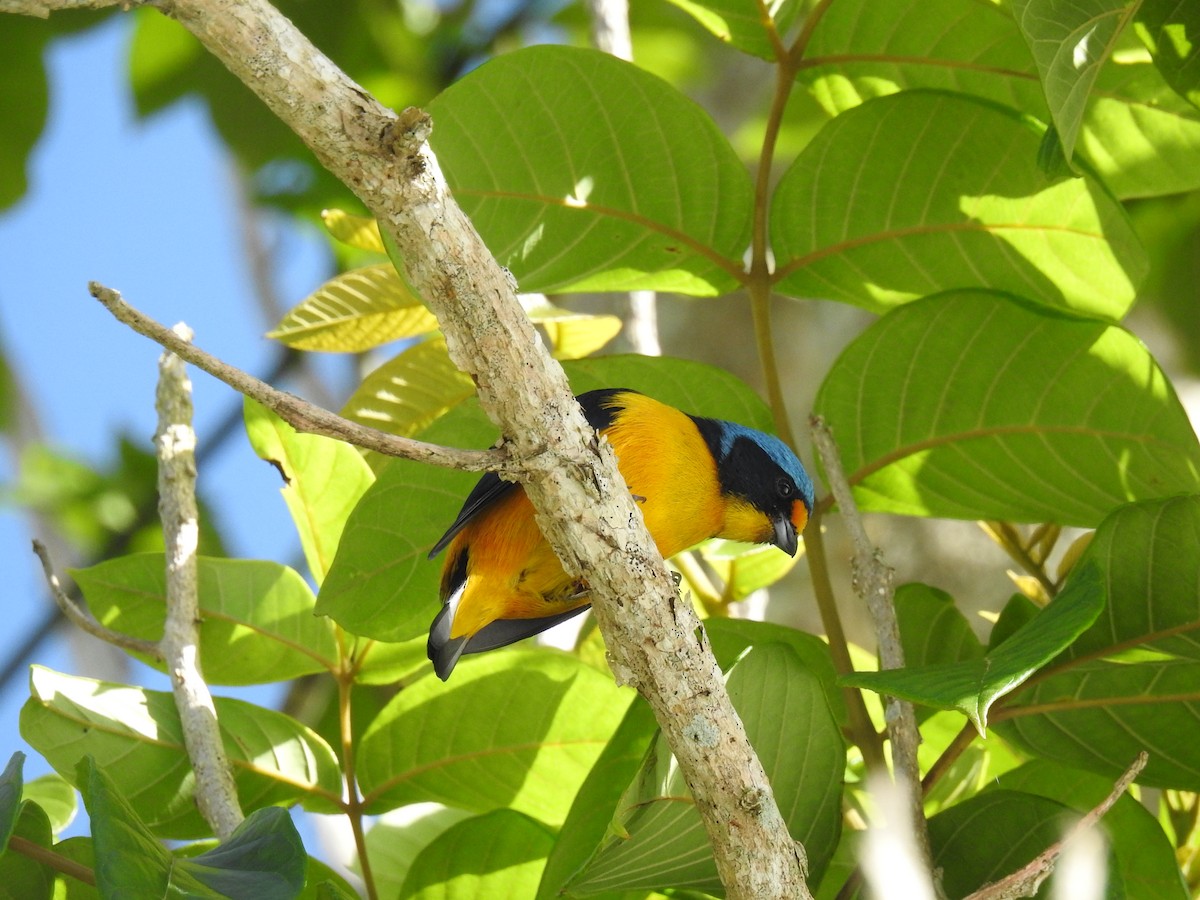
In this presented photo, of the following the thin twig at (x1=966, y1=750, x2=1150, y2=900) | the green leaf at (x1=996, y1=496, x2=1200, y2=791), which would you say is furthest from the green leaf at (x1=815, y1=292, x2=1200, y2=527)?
the thin twig at (x1=966, y1=750, x2=1150, y2=900)

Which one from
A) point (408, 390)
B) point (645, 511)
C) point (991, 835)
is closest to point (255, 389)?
point (991, 835)

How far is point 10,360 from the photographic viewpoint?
6.52 meters

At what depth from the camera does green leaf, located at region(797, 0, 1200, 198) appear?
189 centimetres

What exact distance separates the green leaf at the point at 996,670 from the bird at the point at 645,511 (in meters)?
0.81

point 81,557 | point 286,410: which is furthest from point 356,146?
point 81,557

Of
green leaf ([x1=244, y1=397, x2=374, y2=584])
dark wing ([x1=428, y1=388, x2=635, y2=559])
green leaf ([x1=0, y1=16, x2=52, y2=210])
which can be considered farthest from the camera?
green leaf ([x1=0, y1=16, x2=52, y2=210])

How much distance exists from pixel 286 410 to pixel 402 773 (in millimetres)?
966

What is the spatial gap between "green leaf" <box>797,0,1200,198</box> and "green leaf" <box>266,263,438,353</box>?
2.88 feet

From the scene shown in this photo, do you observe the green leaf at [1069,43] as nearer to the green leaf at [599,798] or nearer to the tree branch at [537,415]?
the tree branch at [537,415]

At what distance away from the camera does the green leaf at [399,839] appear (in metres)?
2.22

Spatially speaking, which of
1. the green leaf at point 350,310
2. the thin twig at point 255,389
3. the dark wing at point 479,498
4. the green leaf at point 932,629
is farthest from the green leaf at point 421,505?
the thin twig at point 255,389

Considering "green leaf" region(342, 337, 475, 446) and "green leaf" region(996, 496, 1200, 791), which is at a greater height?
"green leaf" region(342, 337, 475, 446)

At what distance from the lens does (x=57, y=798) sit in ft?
6.62

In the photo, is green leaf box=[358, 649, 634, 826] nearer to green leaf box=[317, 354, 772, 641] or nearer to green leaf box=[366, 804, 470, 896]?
green leaf box=[317, 354, 772, 641]
